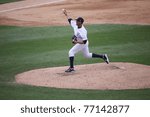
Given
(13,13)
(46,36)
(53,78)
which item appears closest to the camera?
(53,78)

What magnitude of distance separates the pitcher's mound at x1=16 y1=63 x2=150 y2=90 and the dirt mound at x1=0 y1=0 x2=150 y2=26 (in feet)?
30.2

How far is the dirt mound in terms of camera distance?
2557 cm

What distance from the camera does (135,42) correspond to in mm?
19578

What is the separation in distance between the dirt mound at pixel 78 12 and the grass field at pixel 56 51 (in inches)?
70.7

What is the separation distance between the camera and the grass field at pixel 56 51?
12.8 meters

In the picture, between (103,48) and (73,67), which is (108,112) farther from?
(103,48)

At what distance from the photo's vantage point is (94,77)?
47.1 ft

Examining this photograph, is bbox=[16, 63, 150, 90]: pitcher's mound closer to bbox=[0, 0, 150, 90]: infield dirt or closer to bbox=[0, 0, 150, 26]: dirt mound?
bbox=[0, 0, 150, 90]: infield dirt

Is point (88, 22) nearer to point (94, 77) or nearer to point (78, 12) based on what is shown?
→ point (78, 12)

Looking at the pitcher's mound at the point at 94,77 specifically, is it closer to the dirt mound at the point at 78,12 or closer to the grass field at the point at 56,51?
the grass field at the point at 56,51

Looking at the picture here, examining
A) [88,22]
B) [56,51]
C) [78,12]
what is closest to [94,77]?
[56,51]

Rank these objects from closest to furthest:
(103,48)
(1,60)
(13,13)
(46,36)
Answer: (1,60) < (103,48) < (46,36) < (13,13)

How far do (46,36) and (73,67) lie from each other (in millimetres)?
6968

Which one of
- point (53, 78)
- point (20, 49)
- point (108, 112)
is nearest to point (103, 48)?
point (20, 49)
